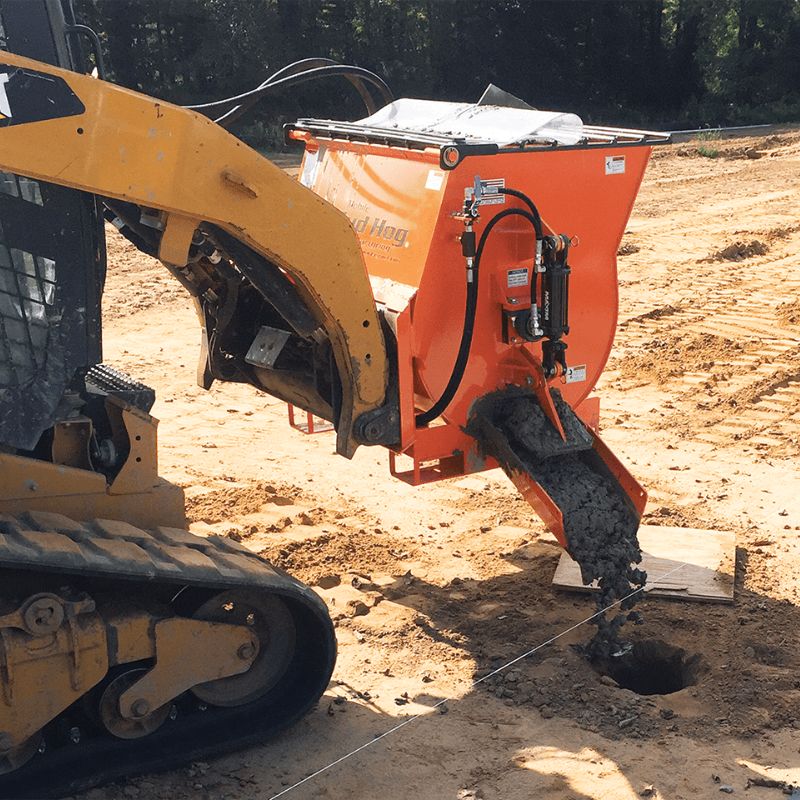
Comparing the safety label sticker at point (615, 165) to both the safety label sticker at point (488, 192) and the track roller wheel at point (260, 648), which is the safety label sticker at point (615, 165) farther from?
the track roller wheel at point (260, 648)

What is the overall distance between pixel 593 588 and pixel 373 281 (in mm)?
1700

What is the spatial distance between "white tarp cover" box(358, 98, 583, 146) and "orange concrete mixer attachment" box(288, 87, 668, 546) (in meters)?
0.01

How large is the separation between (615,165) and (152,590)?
2550 mm

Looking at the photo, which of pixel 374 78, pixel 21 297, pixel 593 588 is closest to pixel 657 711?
pixel 593 588

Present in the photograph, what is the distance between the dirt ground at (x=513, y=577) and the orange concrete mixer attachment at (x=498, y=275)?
0.67 m

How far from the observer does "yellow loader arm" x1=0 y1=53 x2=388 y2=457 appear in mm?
3395

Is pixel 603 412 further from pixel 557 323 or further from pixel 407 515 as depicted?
pixel 557 323

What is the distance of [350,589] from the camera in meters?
5.39

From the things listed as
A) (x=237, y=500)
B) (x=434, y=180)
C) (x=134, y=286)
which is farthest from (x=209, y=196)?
(x=134, y=286)

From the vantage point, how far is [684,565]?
17.8ft

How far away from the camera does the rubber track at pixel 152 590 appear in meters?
3.55

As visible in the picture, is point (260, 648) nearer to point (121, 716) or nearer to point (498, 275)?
point (121, 716)

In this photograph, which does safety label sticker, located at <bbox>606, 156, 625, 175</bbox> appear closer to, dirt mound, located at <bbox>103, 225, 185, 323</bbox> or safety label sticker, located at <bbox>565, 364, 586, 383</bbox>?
safety label sticker, located at <bbox>565, 364, 586, 383</bbox>

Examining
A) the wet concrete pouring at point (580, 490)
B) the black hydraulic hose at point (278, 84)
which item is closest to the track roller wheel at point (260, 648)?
the wet concrete pouring at point (580, 490)
